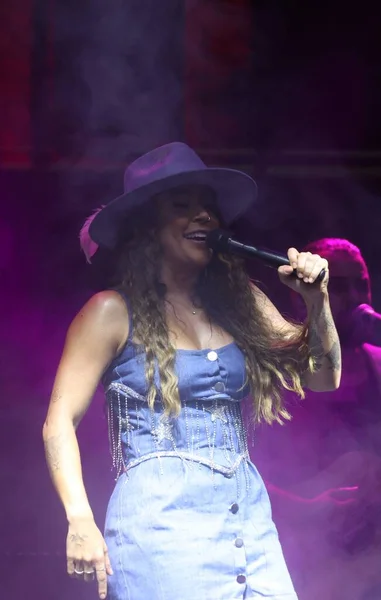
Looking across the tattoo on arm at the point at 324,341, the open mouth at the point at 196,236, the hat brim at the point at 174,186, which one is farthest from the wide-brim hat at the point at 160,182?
the tattoo on arm at the point at 324,341

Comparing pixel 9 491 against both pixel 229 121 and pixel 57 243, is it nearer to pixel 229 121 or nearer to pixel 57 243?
pixel 57 243

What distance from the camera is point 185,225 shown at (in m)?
2.46

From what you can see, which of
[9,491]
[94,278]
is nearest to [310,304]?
[94,278]

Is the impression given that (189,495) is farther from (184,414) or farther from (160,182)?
(160,182)

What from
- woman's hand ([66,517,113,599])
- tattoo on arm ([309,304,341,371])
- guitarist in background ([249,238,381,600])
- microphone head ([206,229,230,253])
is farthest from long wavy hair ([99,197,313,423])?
guitarist in background ([249,238,381,600])

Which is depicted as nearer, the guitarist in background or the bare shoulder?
the bare shoulder

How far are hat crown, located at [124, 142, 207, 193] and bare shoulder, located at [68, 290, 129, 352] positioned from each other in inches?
A: 12.2

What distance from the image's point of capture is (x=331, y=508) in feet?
11.4

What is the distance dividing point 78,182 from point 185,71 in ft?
1.83

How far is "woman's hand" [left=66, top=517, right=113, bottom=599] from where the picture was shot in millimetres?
2055

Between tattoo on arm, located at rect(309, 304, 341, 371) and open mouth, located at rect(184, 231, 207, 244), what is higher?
open mouth, located at rect(184, 231, 207, 244)

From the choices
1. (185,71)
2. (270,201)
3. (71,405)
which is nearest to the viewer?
(71,405)

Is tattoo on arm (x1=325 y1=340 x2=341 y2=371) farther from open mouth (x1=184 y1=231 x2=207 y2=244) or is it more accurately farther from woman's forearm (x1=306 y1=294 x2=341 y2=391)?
open mouth (x1=184 y1=231 x2=207 y2=244)

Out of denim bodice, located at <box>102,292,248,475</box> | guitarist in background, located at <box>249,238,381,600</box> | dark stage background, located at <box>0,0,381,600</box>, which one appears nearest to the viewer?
denim bodice, located at <box>102,292,248,475</box>
